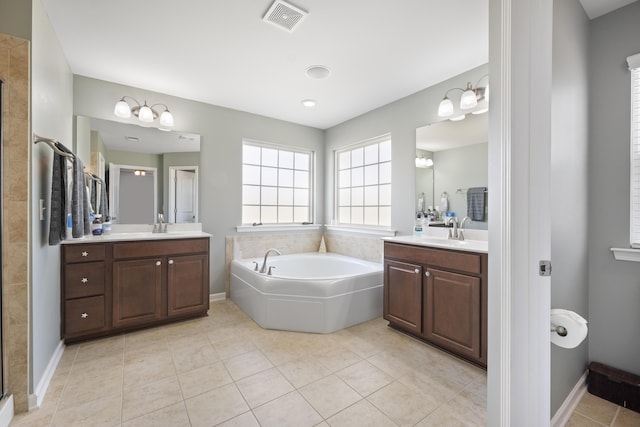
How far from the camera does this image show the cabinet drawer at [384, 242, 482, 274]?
2.04 metres

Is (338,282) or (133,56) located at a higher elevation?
(133,56)

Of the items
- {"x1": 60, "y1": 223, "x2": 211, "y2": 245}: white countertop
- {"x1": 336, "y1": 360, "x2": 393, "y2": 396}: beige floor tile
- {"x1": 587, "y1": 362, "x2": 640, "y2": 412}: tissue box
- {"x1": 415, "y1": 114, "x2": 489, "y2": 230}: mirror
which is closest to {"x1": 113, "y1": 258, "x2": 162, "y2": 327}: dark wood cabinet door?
{"x1": 60, "y1": 223, "x2": 211, "y2": 245}: white countertop

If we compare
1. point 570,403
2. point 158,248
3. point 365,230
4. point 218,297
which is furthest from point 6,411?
point 365,230

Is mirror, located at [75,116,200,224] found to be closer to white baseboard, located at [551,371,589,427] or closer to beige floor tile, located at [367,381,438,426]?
beige floor tile, located at [367,381,438,426]

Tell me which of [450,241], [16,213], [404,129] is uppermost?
[404,129]

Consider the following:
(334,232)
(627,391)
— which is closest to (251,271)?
(334,232)

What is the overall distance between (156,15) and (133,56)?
0.72 metres

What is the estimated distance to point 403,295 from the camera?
2.58 meters

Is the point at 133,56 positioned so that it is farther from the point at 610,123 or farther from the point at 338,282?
the point at 610,123

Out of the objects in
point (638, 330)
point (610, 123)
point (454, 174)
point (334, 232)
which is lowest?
point (638, 330)

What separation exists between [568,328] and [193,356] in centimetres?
237

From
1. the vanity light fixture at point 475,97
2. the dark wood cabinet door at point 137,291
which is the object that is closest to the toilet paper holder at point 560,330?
the vanity light fixture at point 475,97

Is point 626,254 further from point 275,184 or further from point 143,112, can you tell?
point 143,112

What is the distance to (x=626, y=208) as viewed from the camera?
5.66 feet
